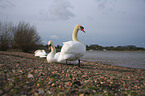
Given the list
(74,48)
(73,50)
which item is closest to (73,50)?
(73,50)

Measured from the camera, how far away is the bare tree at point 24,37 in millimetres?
21547

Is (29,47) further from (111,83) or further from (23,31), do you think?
(111,83)

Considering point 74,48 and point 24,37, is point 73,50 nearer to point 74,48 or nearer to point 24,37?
point 74,48

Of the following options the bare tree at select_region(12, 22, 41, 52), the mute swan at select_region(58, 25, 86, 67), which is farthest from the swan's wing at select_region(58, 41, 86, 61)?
the bare tree at select_region(12, 22, 41, 52)

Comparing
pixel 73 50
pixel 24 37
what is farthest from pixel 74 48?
pixel 24 37

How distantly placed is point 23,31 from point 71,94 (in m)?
21.8

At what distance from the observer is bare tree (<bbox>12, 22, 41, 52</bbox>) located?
21.5 metres

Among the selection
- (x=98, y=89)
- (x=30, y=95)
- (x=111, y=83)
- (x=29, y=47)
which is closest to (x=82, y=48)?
(x=111, y=83)

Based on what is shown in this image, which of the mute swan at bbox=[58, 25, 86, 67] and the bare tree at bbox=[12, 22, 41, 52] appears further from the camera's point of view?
the bare tree at bbox=[12, 22, 41, 52]

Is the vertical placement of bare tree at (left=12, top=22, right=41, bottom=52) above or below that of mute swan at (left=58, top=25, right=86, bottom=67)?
above

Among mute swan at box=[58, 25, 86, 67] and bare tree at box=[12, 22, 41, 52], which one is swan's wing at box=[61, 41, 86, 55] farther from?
bare tree at box=[12, 22, 41, 52]

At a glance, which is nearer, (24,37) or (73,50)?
(73,50)

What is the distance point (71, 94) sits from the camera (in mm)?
2488

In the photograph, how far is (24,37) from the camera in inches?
864
